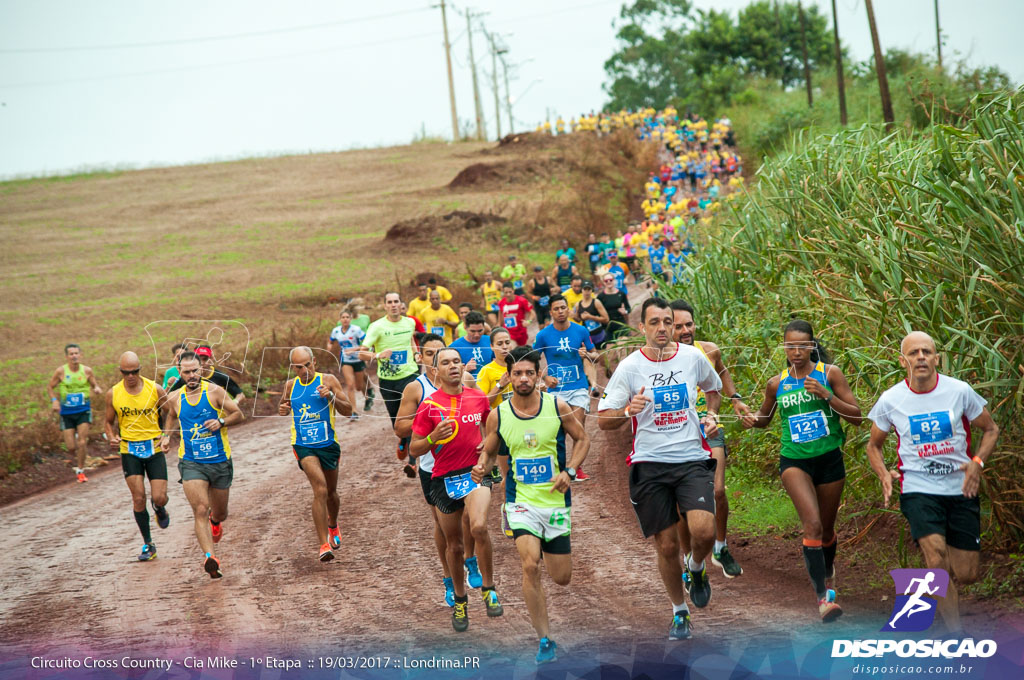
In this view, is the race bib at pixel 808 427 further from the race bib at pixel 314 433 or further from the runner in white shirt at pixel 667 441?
the race bib at pixel 314 433

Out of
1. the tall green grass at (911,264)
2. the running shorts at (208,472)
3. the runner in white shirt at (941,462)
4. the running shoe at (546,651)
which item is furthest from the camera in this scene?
the running shorts at (208,472)

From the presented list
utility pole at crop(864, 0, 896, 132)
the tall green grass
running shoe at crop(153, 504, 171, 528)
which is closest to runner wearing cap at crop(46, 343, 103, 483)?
running shoe at crop(153, 504, 171, 528)

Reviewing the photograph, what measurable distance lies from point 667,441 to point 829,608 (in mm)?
1691

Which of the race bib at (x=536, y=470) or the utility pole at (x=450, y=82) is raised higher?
the utility pole at (x=450, y=82)

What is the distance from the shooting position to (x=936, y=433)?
6359 millimetres

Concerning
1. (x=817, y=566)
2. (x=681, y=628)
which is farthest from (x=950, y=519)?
(x=681, y=628)

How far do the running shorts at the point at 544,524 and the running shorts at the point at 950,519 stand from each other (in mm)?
2352

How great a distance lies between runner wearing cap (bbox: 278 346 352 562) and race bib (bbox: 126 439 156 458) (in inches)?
74.2

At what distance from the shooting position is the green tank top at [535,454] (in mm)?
6994

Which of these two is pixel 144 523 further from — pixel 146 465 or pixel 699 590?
pixel 699 590

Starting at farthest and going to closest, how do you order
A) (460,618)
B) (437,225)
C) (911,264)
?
(437,225) < (911,264) < (460,618)

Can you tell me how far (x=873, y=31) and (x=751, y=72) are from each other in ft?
175

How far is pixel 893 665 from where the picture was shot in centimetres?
634

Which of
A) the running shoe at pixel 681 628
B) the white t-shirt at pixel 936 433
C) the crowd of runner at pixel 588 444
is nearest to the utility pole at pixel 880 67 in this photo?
the crowd of runner at pixel 588 444
